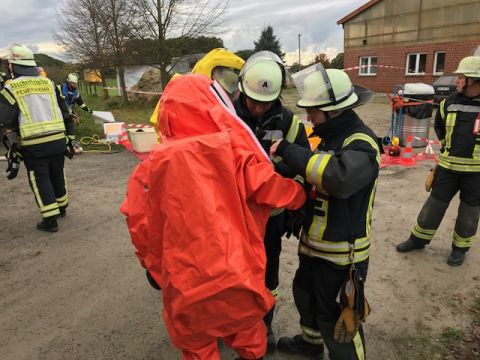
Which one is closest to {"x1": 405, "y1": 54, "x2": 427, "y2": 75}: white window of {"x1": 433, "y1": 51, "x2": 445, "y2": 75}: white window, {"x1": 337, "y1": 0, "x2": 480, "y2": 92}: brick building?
{"x1": 337, "y1": 0, "x2": 480, "y2": 92}: brick building

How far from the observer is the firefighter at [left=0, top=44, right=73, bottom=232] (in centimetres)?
435

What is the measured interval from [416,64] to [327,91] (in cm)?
2308

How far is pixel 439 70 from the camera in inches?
838

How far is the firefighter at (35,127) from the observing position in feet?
14.3

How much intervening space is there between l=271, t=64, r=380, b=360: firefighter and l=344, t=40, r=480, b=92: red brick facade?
19.2 metres

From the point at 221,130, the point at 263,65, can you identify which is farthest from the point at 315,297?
the point at 263,65

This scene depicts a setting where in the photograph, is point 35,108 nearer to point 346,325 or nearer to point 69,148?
point 69,148

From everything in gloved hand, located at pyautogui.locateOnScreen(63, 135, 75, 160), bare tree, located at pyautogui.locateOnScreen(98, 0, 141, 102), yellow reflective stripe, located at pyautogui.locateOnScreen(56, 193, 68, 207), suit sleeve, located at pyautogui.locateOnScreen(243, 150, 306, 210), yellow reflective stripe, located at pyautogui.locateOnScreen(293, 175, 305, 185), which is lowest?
yellow reflective stripe, located at pyautogui.locateOnScreen(56, 193, 68, 207)

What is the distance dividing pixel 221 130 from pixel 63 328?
222cm

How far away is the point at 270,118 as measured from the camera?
2.31 m

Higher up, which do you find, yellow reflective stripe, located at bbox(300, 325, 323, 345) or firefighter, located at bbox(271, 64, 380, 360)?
firefighter, located at bbox(271, 64, 380, 360)

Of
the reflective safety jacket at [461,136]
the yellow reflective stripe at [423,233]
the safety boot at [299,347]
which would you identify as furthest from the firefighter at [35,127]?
the reflective safety jacket at [461,136]

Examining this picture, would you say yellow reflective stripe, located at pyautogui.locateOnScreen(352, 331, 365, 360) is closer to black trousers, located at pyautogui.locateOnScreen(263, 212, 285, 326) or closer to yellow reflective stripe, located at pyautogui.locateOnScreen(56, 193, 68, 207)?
black trousers, located at pyautogui.locateOnScreen(263, 212, 285, 326)

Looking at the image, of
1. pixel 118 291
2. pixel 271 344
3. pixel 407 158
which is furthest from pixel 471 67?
pixel 407 158
